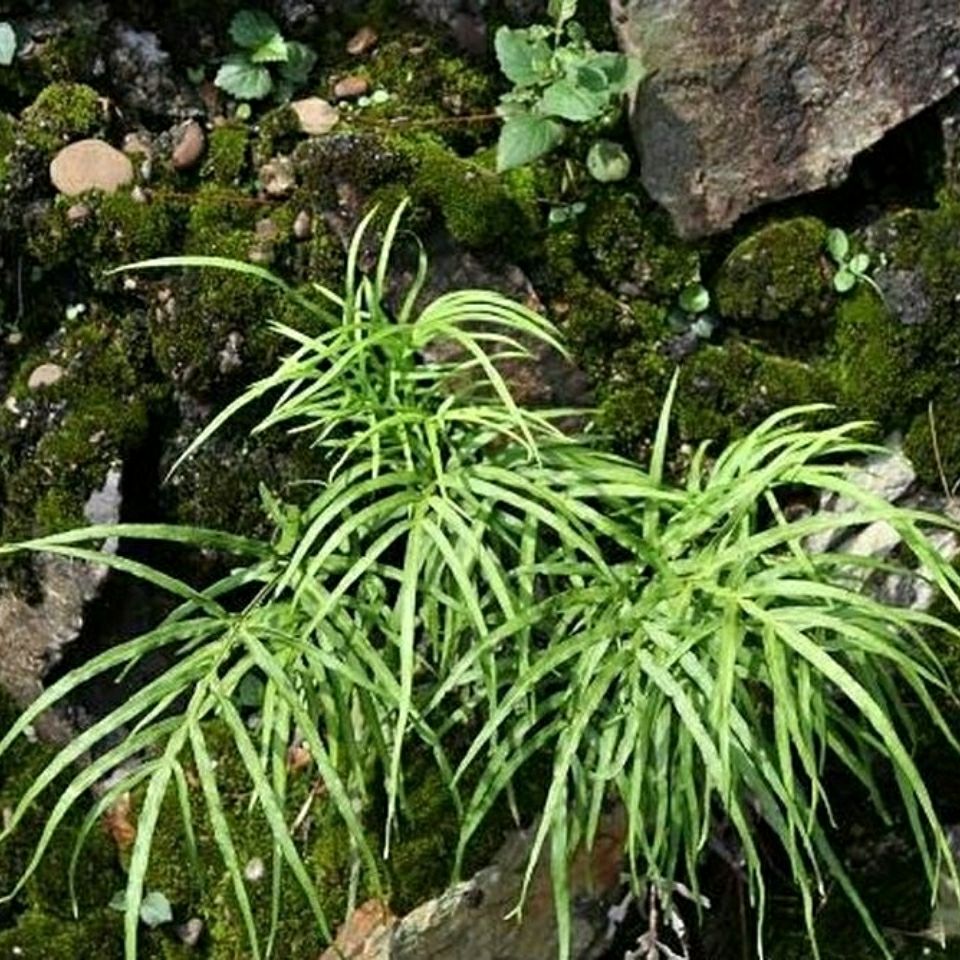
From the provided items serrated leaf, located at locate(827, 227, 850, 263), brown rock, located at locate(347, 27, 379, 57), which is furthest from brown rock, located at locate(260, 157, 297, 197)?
serrated leaf, located at locate(827, 227, 850, 263)

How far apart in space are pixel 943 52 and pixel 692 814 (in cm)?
132

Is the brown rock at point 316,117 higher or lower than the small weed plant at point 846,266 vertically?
higher

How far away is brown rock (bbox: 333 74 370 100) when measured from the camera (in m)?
2.71

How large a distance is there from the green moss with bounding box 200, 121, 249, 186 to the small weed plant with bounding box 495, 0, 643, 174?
44 centimetres

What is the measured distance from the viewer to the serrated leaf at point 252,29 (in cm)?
268

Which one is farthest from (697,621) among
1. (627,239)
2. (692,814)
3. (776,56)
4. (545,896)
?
(776,56)

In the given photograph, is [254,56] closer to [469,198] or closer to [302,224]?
[302,224]

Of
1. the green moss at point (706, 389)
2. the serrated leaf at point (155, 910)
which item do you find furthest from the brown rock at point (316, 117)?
the serrated leaf at point (155, 910)

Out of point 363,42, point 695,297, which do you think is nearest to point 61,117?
point 363,42

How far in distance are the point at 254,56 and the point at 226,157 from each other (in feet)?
0.58

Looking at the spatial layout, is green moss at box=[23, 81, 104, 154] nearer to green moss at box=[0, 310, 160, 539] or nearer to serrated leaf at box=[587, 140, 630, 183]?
green moss at box=[0, 310, 160, 539]

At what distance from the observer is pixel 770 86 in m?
2.61

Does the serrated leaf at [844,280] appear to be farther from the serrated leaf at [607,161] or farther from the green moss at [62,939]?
the green moss at [62,939]

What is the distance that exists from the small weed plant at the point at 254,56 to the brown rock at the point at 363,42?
78 mm
